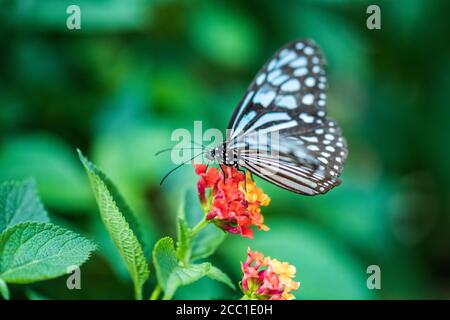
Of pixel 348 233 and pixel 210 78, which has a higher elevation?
pixel 210 78

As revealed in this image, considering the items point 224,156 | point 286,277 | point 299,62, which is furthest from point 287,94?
A: point 286,277

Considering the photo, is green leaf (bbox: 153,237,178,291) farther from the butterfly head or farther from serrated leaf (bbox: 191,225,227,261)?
the butterfly head

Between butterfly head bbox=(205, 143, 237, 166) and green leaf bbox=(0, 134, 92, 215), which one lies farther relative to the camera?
green leaf bbox=(0, 134, 92, 215)

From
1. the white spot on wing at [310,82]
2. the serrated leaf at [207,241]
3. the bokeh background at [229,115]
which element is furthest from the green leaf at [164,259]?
the white spot on wing at [310,82]

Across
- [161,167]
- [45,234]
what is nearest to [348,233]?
[161,167]

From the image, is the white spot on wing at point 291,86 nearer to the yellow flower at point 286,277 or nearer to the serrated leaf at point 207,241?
the serrated leaf at point 207,241

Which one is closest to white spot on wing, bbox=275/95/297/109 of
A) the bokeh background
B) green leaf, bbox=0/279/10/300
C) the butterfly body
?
the butterfly body
